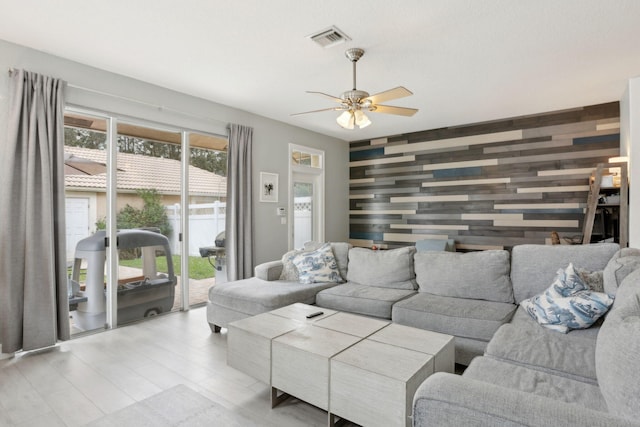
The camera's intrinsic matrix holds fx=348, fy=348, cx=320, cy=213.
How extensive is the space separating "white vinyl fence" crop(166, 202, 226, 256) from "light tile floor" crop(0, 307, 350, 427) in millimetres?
1202

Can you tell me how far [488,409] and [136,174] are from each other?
13.3 feet

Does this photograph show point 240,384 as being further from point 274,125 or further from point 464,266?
point 274,125

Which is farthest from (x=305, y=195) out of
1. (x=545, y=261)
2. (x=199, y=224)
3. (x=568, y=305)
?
(x=568, y=305)

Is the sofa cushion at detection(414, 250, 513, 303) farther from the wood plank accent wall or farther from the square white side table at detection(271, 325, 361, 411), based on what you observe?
the wood plank accent wall

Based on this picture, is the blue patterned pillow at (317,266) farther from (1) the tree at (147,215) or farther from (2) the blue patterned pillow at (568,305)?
(2) the blue patterned pillow at (568,305)

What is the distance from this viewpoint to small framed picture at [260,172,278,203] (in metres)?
5.21

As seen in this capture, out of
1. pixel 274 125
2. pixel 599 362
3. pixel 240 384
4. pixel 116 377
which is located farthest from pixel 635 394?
pixel 274 125

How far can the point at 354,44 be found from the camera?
3.02 metres

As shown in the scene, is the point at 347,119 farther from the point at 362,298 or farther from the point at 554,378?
the point at 554,378

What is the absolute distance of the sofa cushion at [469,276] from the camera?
9.75ft

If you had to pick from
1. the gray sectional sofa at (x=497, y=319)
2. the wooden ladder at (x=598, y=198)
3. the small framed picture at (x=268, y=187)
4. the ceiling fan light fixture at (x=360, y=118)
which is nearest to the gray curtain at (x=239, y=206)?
the small framed picture at (x=268, y=187)

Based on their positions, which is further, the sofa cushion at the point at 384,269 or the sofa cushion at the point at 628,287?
the sofa cushion at the point at 384,269

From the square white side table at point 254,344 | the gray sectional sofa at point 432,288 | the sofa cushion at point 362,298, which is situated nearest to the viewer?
the square white side table at point 254,344

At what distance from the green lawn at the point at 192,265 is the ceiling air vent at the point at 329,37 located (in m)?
3.00
